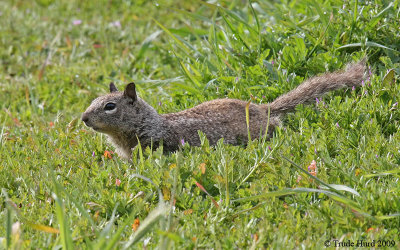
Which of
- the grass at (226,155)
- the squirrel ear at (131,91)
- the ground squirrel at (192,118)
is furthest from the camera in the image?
the squirrel ear at (131,91)

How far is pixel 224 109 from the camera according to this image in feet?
17.0

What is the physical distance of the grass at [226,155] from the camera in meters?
3.48

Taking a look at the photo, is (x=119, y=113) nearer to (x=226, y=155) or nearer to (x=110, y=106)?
(x=110, y=106)

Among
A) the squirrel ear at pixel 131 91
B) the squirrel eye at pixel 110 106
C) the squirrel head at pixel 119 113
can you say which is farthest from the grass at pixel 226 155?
the squirrel ear at pixel 131 91

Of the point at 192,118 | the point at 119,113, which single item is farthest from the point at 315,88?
the point at 119,113

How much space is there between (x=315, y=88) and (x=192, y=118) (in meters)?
1.17

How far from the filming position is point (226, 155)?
4086 millimetres

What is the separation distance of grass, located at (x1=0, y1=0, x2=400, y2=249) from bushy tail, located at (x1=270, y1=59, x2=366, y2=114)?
91mm

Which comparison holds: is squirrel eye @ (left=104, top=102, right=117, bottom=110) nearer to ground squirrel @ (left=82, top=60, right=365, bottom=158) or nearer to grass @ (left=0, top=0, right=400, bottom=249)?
ground squirrel @ (left=82, top=60, right=365, bottom=158)

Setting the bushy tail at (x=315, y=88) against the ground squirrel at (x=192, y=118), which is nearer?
the ground squirrel at (x=192, y=118)

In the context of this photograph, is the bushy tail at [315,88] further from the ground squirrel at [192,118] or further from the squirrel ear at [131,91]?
the squirrel ear at [131,91]

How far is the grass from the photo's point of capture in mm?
3482

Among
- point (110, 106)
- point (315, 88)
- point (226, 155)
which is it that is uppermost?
point (110, 106)

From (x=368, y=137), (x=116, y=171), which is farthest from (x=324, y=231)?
(x=116, y=171)
